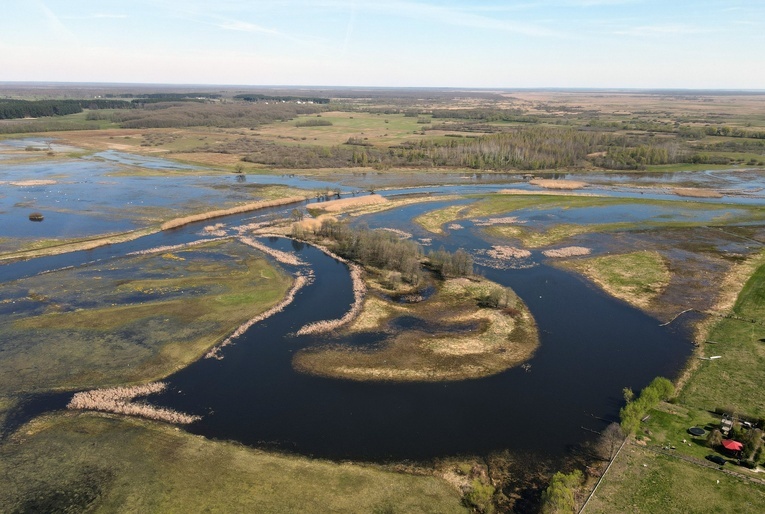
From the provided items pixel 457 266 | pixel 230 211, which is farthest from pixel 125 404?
pixel 230 211

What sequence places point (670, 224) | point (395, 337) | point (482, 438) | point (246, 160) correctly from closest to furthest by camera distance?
1. point (482, 438)
2. point (395, 337)
3. point (670, 224)
4. point (246, 160)

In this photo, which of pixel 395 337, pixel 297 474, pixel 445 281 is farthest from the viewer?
pixel 445 281

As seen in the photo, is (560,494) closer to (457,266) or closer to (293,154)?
(457,266)

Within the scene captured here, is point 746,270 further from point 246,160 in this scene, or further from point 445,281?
point 246,160

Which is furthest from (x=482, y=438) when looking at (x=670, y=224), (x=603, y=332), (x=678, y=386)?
(x=670, y=224)

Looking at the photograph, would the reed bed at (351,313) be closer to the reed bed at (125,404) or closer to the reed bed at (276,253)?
the reed bed at (276,253)

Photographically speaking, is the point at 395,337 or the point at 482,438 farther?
the point at 395,337
